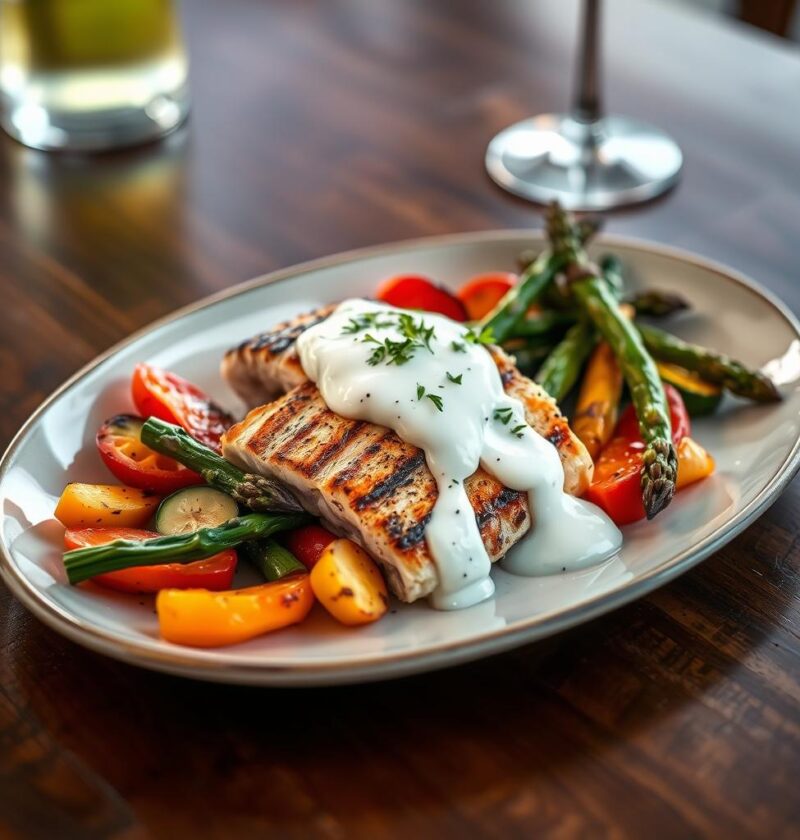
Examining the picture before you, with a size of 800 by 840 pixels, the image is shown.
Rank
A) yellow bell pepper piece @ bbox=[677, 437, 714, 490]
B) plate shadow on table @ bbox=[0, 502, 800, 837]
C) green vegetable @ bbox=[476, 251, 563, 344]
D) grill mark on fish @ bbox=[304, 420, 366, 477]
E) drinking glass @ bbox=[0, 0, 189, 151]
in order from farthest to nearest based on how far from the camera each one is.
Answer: drinking glass @ bbox=[0, 0, 189, 151]
green vegetable @ bbox=[476, 251, 563, 344]
yellow bell pepper piece @ bbox=[677, 437, 714, 490]
grill mark on fish @ bbox=[304, 420, 366, 477]
plate shadow on table @ bbox=[0, 502, 800, 837]

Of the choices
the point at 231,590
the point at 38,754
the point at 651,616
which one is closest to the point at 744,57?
the point at 651,616

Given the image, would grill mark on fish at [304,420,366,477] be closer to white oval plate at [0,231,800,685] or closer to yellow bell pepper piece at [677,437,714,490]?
white oval plate at [0,231,800,685]

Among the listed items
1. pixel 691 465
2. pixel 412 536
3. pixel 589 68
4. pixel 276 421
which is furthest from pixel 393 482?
pixel 589 68

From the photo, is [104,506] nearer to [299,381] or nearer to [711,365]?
[299,381]

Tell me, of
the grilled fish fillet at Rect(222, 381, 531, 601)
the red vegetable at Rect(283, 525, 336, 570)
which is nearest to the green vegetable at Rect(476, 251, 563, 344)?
the grilled fish fillet at Rect(222, 381, 531, 601)

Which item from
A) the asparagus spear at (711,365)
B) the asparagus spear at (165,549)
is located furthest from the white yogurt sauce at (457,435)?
the asparagus spear at (711,365)

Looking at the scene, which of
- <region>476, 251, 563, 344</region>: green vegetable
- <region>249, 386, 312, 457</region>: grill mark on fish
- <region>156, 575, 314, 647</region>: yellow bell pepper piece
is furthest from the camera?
<region>476, 251, 563, 344</region>: green vegetable

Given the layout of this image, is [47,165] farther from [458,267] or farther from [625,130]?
[625,130]
